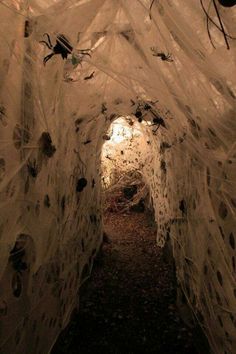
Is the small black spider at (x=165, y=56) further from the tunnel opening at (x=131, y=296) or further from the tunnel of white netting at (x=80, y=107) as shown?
the tunnel opening at (x=131, y=296)

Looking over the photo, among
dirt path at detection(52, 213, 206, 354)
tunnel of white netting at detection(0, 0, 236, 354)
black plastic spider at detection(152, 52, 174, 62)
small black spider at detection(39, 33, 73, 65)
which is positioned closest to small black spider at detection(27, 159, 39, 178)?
tunnel of white netting at detection(0, 0, 236, 354)

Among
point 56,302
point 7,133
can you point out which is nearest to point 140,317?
point 56,302

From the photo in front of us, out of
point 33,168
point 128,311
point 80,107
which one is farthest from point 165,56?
point 128,311

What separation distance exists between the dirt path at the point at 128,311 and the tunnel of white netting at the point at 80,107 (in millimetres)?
672

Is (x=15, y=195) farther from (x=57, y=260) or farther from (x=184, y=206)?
(x=184, y=206)

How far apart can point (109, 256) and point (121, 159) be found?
123 inches

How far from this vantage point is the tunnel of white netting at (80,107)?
4.04 feet

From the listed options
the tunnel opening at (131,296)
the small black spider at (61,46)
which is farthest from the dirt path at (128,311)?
the small black spider at (61,46)

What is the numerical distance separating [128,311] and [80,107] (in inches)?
96.4

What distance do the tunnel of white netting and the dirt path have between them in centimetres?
67

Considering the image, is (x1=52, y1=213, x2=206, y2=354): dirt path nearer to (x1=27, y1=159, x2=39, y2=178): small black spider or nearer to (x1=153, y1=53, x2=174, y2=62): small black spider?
(x1=27, y1=159, x2=39, y2=178): small black spider

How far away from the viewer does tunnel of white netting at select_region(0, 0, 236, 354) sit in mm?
1231

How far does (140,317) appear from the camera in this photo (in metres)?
3.25

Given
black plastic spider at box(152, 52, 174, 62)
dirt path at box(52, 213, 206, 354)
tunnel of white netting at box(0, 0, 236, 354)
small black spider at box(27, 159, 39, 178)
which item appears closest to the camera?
tunnel of white netting at box(0, 0, 236, 354)
